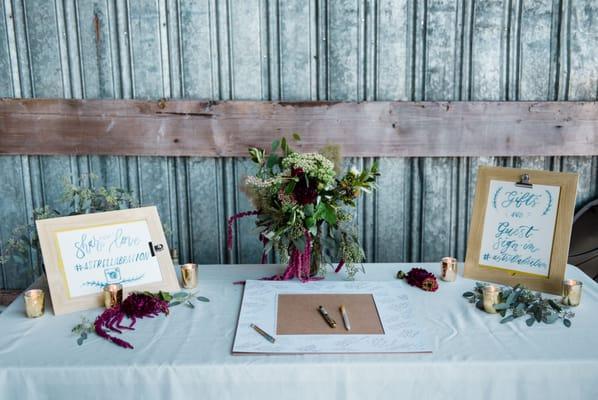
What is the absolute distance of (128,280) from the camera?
1.42 metres

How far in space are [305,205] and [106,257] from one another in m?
0.58

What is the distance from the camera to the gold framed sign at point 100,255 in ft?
4.43

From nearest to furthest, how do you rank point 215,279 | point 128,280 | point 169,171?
point 128,280 → point 215,279 → point 169,171

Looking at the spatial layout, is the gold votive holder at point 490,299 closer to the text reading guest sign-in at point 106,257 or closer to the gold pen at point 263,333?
the gold pen at point 263,333

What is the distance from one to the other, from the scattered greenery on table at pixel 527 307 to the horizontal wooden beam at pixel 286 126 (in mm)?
858

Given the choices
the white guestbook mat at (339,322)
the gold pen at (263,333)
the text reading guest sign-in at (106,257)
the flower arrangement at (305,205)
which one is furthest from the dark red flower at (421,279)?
the text reading guest sign-in at (106,257)

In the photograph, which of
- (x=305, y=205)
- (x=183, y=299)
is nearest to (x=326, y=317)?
(x=305, y=205)

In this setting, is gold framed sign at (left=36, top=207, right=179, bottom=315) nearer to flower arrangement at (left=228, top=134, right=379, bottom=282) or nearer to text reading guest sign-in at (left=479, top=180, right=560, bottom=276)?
flower arrangement at (left=228, top=134, right=379, bottom=282)

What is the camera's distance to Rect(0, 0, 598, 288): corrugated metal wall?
2.03 metres

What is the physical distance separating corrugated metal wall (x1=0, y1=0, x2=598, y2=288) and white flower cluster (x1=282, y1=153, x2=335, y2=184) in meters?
0.74

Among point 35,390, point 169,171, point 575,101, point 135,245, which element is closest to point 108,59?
point 169,171

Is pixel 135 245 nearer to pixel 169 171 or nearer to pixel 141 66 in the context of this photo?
pixel 169 171

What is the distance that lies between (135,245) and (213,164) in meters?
0.75

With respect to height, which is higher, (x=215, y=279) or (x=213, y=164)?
(x=213, y=164)
